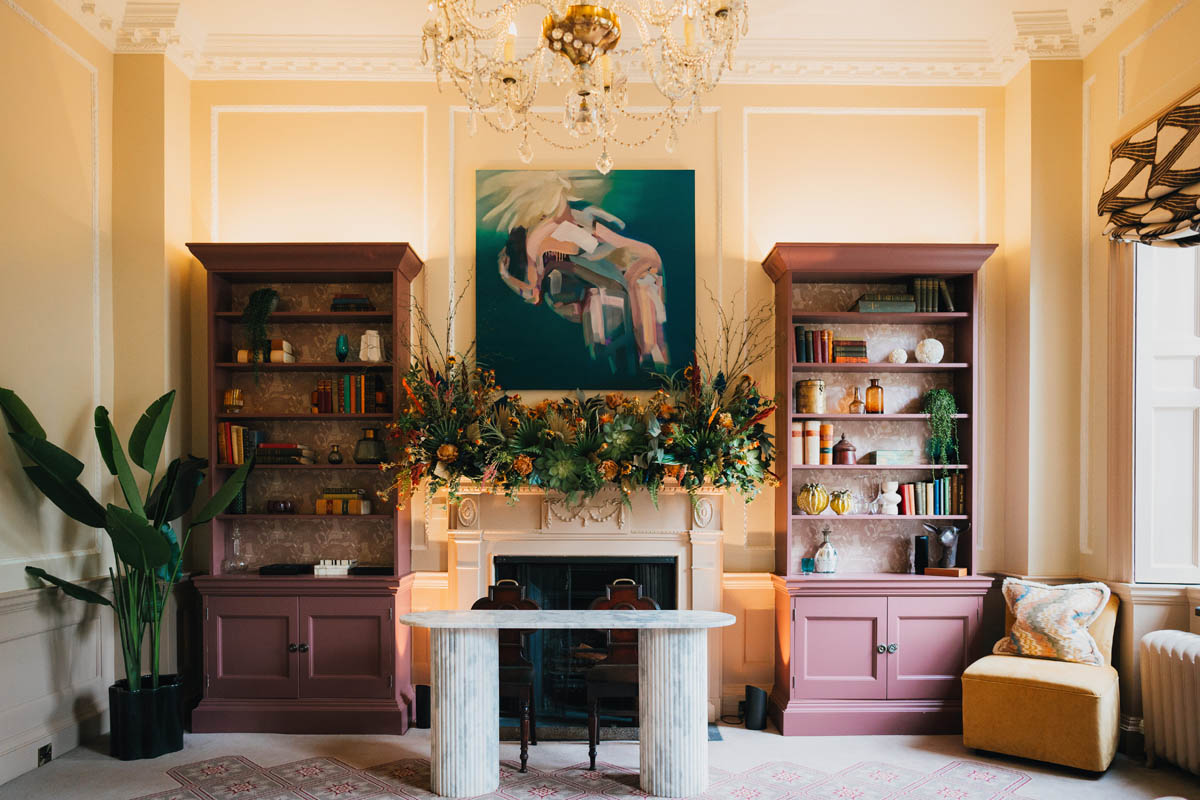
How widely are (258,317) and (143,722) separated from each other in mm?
2263

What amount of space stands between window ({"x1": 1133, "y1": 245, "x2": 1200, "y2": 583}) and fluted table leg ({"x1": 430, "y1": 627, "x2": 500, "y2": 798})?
11.4ft

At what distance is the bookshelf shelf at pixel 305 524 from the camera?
5.04 meters

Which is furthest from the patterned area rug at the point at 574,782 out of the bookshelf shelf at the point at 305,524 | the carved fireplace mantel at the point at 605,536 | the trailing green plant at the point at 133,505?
the carved fireplace mantel at the point at 605,536

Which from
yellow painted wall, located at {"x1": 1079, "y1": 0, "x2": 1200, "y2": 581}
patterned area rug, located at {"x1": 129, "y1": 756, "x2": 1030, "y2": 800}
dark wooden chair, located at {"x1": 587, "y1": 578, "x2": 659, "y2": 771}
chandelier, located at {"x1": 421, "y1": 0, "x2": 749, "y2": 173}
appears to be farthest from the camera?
yellow painted wall, located at {"x1": 1079, "y1": 0, "x2": 1200, "y2": 581}

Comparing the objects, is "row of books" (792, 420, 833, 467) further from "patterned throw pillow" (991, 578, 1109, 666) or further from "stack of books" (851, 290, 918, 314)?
"patterned throw pillow" (991, 578, 1109, 666)

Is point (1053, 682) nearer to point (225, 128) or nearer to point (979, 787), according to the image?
point (979, 787)

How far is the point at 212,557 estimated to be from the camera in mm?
5203

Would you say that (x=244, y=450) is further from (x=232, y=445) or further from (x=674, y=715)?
(x=674, y=715)

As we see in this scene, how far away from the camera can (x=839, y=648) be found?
16.6 ft

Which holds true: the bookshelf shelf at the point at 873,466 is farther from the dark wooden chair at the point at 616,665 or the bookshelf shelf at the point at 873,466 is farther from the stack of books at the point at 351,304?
the stack of books at the point at 351,304

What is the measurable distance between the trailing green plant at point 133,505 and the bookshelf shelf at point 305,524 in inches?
10.4

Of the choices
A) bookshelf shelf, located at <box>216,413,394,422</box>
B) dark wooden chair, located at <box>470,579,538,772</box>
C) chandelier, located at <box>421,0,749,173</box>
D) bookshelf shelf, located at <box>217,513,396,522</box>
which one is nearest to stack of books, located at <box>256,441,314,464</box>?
bookshelf shelf, located at <box>216,413,394,422</box>

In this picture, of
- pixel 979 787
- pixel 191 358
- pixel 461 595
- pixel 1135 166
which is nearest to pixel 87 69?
pixel 191 358

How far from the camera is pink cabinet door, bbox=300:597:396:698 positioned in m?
5.06
